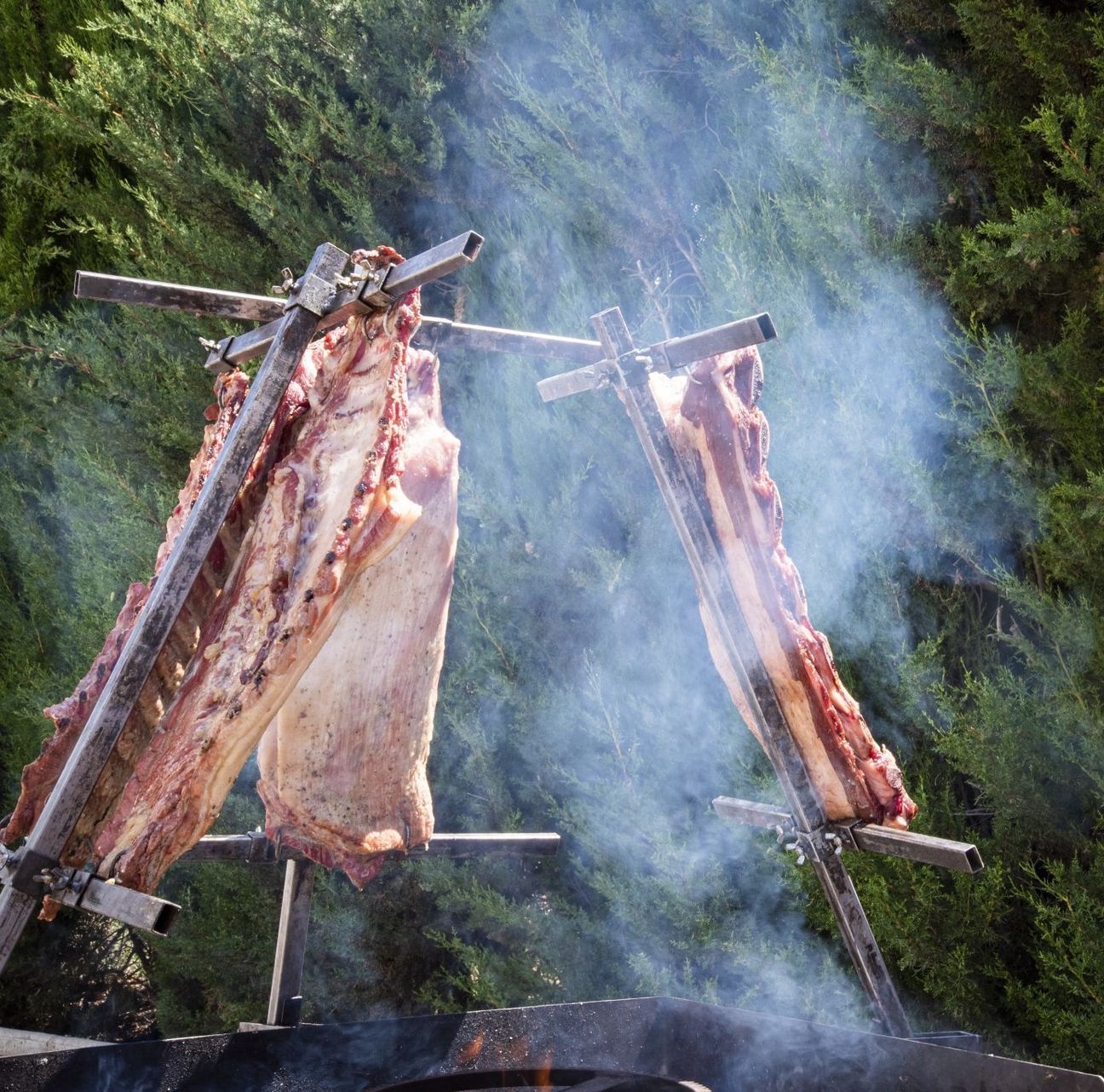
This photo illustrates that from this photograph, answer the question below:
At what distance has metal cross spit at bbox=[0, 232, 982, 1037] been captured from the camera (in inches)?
71.6

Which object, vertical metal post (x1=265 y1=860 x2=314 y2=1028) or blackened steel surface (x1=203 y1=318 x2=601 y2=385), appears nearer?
blackened steel surface (x1=203 y1=318 x2=601 y2=385)

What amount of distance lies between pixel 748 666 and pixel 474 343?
0.93 metres

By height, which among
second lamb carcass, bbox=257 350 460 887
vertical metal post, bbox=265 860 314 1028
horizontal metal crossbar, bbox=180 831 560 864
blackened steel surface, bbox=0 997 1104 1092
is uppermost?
second lamb carcass, bbox=257 350 460 887

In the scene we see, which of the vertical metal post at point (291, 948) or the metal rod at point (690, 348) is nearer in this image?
the metal rod at point (690, 348)

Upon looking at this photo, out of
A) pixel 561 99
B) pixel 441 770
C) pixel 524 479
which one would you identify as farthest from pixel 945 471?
pixel 441 770

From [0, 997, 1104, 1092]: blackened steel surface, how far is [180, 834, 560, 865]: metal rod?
1.25ft

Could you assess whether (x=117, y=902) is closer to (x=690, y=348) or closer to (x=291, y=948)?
(x=291, y=948)

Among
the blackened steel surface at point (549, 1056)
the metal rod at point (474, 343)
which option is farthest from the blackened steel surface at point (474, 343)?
the blackened steel surface at point (549, 1056)

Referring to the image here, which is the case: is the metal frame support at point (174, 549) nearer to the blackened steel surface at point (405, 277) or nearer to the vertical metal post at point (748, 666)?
the blackened steel surface at point (405, 277)

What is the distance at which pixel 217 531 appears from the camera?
1994 mm

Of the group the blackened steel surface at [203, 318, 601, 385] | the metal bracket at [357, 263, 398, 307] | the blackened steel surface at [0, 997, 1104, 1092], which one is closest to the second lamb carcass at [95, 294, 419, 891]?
the metal bracket at [357, 263, 398, 307]

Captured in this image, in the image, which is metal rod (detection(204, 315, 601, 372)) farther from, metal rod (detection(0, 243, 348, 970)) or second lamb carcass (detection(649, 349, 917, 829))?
metal rod (detection(0, 243, 348, 970))

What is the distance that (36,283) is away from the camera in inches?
242

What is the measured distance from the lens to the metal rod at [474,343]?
8.05 feet
